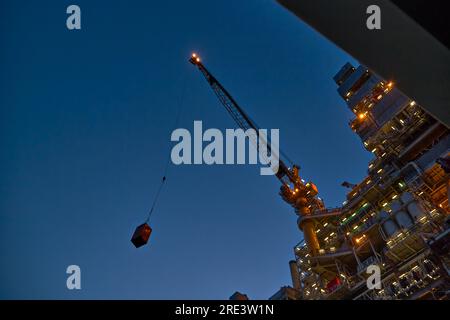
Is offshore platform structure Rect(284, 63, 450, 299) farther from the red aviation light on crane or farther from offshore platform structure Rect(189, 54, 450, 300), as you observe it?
the red aviation light on crane

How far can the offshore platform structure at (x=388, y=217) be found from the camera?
115 ft

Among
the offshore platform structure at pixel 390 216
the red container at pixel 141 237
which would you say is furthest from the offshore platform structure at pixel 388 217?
the red container at pixel 141 237

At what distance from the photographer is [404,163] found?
148ft

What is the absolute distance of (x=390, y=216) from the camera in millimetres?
40812

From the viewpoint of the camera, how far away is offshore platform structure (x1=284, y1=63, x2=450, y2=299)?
34969 mm

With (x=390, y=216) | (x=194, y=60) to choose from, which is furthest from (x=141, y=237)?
(x=194, y=60)

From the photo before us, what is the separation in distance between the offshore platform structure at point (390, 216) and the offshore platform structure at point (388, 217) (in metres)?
0.09

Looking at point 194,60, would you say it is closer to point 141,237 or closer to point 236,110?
point 236,110

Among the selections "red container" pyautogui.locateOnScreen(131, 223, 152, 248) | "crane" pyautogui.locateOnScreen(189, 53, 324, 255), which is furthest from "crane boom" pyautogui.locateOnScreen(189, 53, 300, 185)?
"red container" pyautogui.locateOnScreen(131, 223, 152, 248)

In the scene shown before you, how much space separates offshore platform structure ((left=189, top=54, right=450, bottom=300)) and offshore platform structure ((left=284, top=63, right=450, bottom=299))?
0.09m

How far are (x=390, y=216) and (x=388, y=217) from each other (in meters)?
0.32
